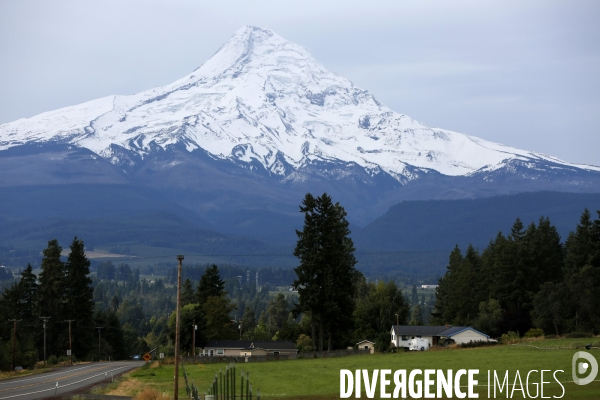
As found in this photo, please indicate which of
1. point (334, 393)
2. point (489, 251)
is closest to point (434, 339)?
point (489, 251)

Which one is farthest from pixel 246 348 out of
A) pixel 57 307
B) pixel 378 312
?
pixel 57 307

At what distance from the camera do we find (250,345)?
98312 millimetres

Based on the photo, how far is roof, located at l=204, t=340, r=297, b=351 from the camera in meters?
97.5

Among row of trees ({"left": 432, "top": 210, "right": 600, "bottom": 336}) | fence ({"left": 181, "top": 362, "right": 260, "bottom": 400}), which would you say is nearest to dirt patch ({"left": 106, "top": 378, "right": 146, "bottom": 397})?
fence ({"left": 181, "top": 362, "right": 260, "bottom": 400})

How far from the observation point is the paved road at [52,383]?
Result: 50.8 metres

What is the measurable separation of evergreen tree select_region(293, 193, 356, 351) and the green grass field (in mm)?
8943

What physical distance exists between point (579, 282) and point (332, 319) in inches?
902

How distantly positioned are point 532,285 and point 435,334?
11457mm

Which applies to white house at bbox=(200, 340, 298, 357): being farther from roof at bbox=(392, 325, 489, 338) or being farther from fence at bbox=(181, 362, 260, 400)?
fence at bbox=(181, 362, 260, 400)

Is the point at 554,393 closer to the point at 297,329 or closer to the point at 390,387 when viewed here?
the point at 390,387

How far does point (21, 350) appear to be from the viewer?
3452 inches

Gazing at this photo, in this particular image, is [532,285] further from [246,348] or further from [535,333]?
[246,348]

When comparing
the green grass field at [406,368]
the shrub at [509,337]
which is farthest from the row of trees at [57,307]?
the shrub at [509,337]

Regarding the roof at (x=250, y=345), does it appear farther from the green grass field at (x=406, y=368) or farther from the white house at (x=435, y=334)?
the green grass field at (x=406, y=368)
